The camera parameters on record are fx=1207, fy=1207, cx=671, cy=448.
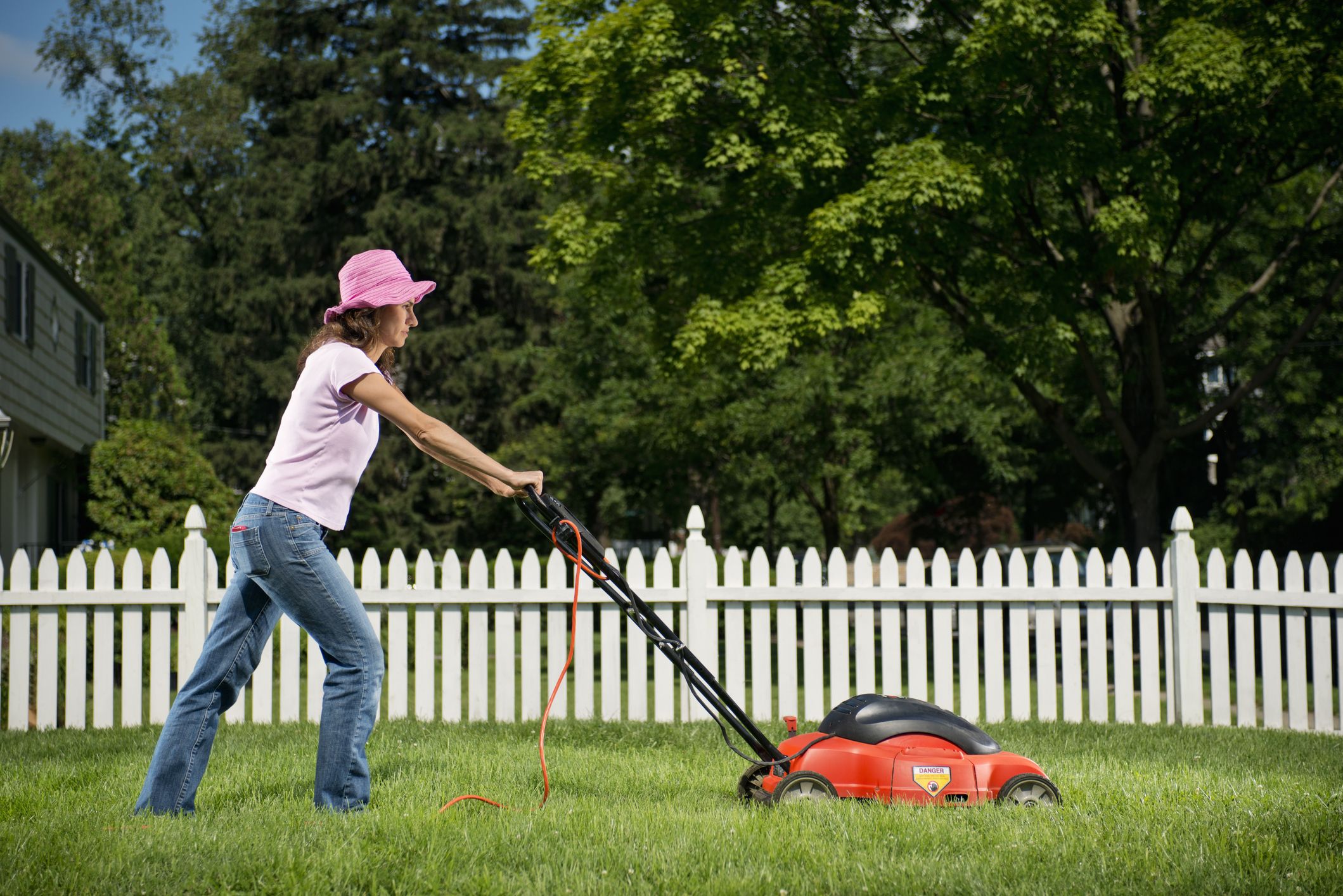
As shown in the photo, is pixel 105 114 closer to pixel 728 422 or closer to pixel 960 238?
pixel 728 422

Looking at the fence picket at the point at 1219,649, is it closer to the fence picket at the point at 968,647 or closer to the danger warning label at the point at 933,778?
the fence picket at the point at 968,647

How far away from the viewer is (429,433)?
151 inches

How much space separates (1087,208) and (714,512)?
15982mm

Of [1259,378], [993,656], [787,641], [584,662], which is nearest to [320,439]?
[787,641]

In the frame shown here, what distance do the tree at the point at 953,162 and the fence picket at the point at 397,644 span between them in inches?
206

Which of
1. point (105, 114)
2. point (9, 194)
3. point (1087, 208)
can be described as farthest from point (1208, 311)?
point (105, 114)

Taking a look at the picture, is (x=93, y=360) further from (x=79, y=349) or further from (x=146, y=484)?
(x=146, y=484)

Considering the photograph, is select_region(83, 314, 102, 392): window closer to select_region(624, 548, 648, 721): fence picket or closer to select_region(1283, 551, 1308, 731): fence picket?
select_region(624, 548, 648, 721): fence picket

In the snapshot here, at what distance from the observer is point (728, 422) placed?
64.5 feet

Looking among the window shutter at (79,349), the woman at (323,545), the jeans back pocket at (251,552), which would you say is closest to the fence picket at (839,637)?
the woman at (323,545)

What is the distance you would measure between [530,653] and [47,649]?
2848 millimetres

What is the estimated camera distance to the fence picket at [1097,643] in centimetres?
713

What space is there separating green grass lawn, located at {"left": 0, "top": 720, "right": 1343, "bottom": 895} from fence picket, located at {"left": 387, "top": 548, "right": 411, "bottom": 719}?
58.7 inches

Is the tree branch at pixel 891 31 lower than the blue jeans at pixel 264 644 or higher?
higher
